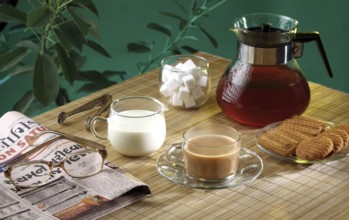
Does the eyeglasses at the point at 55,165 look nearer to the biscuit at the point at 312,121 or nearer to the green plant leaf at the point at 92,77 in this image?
the biscuit at the point at 312,121

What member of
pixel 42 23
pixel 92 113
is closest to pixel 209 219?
pixel 92 113

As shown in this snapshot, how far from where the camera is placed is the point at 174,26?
10.6ft

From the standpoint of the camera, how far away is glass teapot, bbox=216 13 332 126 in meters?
1.64

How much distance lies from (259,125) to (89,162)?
41cm

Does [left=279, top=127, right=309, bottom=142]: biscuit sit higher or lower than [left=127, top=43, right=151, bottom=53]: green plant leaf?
higher

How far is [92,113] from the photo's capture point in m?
1.76

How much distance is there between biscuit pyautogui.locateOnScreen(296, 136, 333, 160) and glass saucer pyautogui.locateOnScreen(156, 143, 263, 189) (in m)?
0.08

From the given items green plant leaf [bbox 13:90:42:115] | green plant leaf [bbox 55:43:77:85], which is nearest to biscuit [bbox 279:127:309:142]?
green plant leaf [bbox 55:43:77:85]

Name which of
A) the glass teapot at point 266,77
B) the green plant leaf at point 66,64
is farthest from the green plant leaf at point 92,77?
the glass teapot at point 266,77

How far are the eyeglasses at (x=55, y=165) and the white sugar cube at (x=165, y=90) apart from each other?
307mm

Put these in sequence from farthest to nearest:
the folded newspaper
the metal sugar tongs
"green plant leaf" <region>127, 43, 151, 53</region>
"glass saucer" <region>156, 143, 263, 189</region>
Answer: "green plant leaf" <region>127, 43, 151, 53</region> → the metal sugar tongs → "glass saucer" <region>156, 143, 263, 189</region> → the folded newspaper

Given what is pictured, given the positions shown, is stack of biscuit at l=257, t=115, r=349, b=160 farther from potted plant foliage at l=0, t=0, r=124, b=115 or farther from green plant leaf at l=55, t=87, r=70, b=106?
green plant leaf at l=55, t=87, r=70, b=106

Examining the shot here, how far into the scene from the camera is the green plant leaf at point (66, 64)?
7.02 feet

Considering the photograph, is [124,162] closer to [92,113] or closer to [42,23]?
[92,113]
